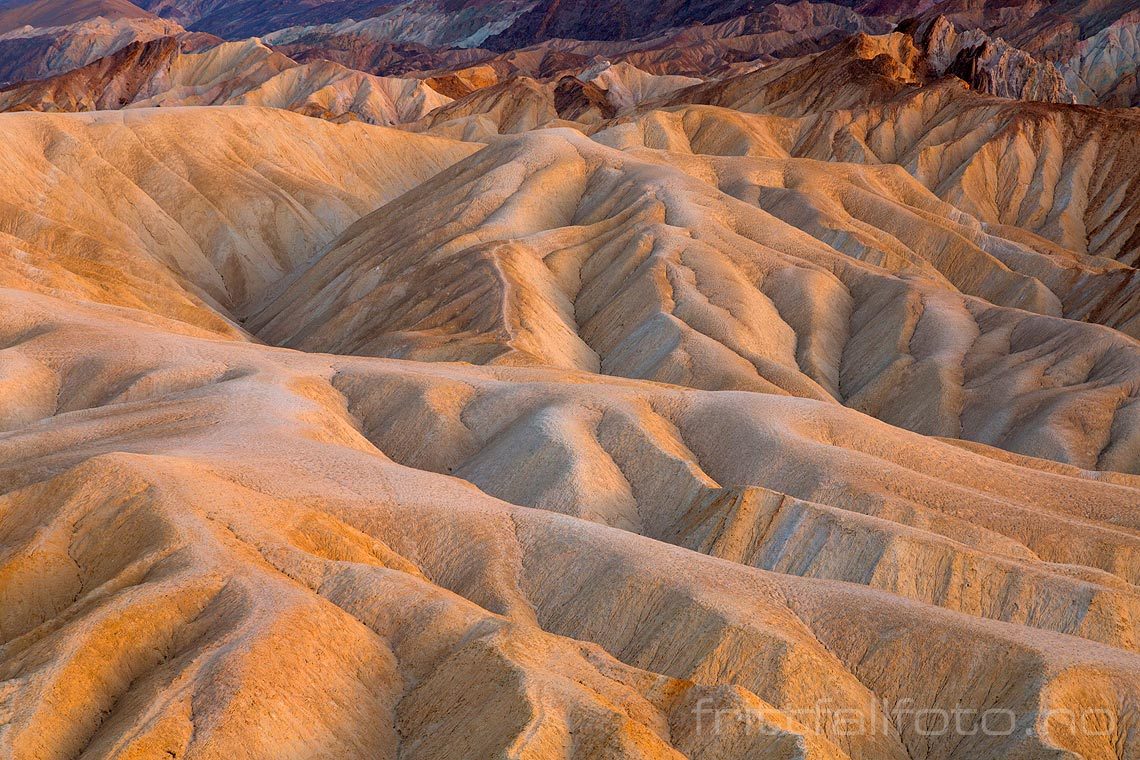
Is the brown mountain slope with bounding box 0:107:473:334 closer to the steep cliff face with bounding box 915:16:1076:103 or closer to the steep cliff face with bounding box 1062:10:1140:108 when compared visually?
the steep cliff face with bounding box 915:16:1076:103

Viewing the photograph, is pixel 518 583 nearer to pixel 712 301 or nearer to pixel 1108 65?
pixel 712 301

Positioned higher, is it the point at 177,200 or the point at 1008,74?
the point at 177,200

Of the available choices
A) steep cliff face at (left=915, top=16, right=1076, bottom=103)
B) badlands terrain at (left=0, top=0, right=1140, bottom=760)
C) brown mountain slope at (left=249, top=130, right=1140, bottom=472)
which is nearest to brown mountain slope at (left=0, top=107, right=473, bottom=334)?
badlands terrain at (left=0, top=0, right=1140, bottom=760)

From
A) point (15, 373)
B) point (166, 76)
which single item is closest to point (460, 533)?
point (15, 373)

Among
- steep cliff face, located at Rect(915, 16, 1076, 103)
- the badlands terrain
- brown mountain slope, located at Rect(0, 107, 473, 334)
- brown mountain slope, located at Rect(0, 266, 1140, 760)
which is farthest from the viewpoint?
steep cliff face, located at Rect(915, 16, 1076, 103)

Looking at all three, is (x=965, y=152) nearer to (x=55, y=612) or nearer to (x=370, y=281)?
(x=370, y=281)

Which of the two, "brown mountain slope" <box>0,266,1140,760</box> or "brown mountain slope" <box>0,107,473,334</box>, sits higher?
"brown mountain slope" <box>0,266,1140,760</box>

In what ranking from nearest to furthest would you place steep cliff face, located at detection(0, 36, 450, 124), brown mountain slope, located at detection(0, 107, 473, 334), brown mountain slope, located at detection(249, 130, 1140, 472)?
brown mountain slope, located at detection(249, 130, 1140, 472)
brown mountain slope, located at detection(0, 107, 473, 334)
steep cliff face, located at detection(0, 36, 450, 124)

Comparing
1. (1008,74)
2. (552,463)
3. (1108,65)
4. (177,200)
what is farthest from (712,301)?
(1108,65)
